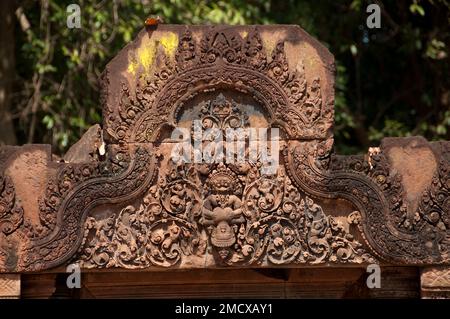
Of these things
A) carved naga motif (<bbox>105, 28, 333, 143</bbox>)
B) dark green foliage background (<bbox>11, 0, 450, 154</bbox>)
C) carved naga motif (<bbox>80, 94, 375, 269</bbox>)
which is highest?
dark green foliage background (<bbox>11, 0, 450, 154</bbox>)

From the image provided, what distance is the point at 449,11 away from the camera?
14.9 metres

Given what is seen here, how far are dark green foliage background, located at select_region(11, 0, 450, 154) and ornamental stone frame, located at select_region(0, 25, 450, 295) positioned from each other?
15.4 ft

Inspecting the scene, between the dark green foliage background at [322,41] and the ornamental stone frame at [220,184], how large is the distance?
15.4ft

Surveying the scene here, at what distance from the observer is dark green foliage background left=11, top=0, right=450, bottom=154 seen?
14250 mm

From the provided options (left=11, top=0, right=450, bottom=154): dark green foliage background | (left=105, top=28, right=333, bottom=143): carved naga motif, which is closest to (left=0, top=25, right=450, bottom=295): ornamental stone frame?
(left=105, top=28, right=333, bottom=143): carved naga motif

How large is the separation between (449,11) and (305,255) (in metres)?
6.68

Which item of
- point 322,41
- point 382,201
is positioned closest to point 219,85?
point 382,201

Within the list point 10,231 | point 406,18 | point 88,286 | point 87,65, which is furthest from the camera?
point 406,18

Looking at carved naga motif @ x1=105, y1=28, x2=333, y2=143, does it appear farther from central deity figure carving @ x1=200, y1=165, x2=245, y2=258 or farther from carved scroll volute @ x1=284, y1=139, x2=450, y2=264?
central deity figure carving @ x1=200, y1=165, x2=245, y2=258

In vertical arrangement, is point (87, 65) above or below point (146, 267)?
above

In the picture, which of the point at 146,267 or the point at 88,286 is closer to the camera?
the point at 146,267
